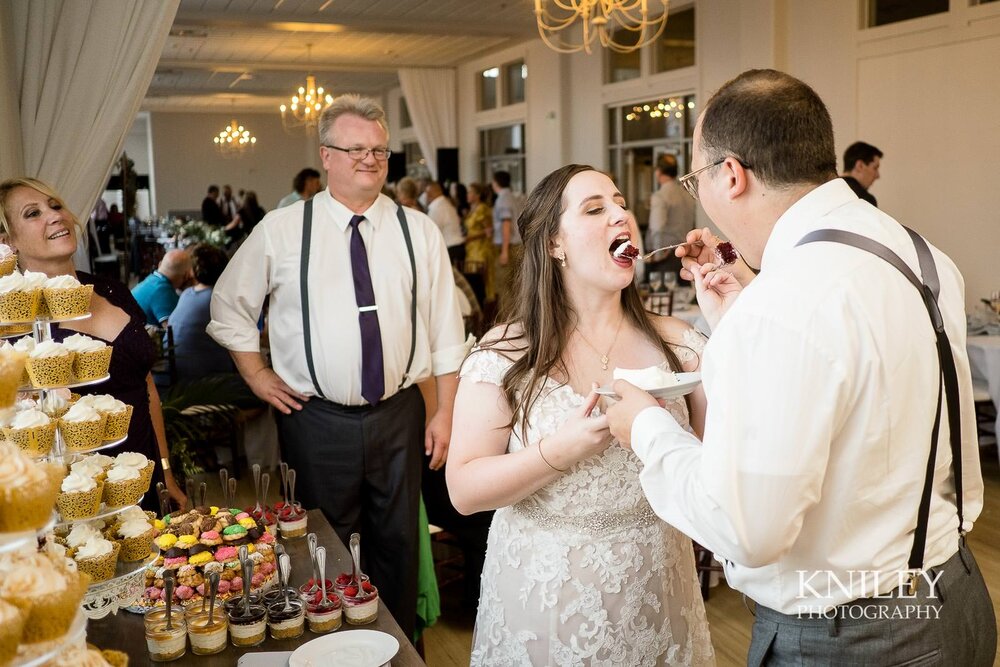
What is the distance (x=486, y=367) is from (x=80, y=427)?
2.90ft

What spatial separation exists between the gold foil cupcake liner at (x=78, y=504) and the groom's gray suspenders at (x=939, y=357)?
1340 millimetres

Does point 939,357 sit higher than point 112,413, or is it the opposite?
point 939,357

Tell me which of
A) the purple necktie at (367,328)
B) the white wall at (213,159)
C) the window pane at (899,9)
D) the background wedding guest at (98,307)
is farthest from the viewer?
the white wall at (213,159)

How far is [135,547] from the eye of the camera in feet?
6.13

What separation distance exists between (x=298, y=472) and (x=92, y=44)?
6.16 ft

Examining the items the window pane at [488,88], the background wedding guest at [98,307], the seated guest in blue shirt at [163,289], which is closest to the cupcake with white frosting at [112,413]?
the background wedding guest at [98,307]

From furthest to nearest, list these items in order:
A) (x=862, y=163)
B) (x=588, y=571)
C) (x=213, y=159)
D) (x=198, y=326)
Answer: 1. (x=213, y=159)
2. (x=862, y=163)
3. (x=198, y=326)
4. (x=588, y=571)

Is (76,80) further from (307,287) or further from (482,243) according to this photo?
(482,243)

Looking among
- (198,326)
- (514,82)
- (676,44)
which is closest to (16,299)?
(198,326)

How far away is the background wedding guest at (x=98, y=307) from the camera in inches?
109

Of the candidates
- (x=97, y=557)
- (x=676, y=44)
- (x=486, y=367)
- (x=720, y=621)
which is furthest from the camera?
(x=676, y=44)

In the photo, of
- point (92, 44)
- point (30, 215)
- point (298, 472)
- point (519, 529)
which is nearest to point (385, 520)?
point (298, 472)

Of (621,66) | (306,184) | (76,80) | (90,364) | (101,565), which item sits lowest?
(101,565)

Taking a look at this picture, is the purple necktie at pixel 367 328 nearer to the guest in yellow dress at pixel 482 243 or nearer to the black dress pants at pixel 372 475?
the black dress pants at pixel 372 475
